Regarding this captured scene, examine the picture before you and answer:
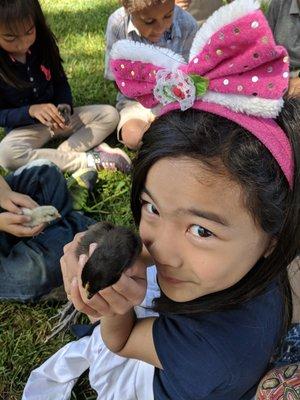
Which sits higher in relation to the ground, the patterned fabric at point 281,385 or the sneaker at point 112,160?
the patterned fabric at point 281,385

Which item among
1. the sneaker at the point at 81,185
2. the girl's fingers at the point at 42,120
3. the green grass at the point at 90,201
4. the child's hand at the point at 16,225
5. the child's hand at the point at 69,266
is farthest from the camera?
the girl's fingers at the point at 42,120

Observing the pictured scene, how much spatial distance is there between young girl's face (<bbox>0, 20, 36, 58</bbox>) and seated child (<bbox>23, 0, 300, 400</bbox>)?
2.02 m

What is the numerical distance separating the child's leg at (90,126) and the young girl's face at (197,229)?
235 cm

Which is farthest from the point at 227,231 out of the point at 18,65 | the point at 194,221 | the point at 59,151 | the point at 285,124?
the point at 18,65

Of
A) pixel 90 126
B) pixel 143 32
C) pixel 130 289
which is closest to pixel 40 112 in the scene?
pixel 90 126

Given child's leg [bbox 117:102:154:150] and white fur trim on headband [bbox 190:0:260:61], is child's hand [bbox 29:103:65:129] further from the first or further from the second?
white fur trim on headband [bbox 190:0:260:61]

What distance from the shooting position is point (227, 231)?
1.07m

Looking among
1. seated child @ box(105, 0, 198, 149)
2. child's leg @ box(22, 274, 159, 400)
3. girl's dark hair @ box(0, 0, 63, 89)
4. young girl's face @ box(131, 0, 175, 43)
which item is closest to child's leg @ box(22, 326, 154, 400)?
child's leg @ box(22, 274, 159, 400)

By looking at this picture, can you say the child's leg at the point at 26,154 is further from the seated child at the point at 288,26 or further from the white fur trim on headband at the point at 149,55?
the white fur trim on headband at the point at 149,55

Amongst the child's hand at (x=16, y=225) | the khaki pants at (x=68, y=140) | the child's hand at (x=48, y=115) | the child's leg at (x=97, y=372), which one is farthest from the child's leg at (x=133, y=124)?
the child's leg at (x=97, y=372)

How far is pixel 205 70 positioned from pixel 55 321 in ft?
5.37

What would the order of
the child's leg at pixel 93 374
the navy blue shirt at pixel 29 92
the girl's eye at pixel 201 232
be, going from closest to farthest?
1. the girl's eye at pixel 201 232
2. the child's leg at pixel 93 374
3. the navy blue shirt at pixel 29 92

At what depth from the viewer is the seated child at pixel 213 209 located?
3.36 feet

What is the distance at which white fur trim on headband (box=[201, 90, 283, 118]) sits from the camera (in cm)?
101
